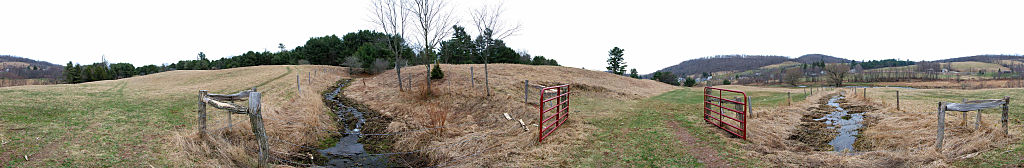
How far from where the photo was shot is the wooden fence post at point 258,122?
20.8 ft

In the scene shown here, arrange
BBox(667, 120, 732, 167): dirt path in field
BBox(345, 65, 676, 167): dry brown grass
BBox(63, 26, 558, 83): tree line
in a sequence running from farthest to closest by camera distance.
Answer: BBox(63, 26, 558, 83): tree line → BBox(345, 65, 676, 167): dry brown grass → BBox(667, 120, 732, 167): dirt path in field

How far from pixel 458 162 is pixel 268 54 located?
67.8 metres

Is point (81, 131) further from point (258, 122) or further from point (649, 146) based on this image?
point (649, 146)

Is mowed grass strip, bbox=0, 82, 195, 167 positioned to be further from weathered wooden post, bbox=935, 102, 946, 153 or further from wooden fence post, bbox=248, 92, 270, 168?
weathered wooden post, bbox=935, 102, 946, 153

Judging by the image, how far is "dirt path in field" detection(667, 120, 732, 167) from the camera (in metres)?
7.21

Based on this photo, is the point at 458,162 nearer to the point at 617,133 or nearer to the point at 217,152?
the point at 617,133

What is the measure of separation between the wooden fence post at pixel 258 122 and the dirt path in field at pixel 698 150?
8.05 m

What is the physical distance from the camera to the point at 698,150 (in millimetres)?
8023

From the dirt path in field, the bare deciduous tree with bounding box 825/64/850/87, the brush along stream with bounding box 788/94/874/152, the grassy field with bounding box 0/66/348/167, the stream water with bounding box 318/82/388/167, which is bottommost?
the stream water with bounding box 318/82/388/167

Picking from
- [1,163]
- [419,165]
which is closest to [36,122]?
[1,163]

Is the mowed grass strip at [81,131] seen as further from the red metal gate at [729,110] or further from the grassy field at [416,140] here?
the red metal gate at [729,110]

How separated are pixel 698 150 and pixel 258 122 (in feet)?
27.8

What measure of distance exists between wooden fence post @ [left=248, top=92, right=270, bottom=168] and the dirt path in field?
8054 millimetres

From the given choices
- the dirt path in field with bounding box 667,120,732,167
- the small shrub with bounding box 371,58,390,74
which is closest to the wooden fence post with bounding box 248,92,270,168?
the dirt path in field with bounding box 667,120,732,167
